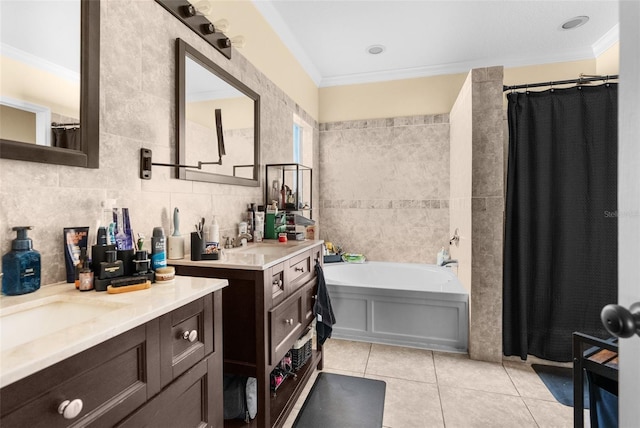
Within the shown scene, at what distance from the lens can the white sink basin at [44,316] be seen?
78cm

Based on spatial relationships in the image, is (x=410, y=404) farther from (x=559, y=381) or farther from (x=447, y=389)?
(x=559, y=381)

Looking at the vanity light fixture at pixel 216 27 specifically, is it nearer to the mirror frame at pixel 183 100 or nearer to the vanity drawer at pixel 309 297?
the mirror frame at pixel 183 100

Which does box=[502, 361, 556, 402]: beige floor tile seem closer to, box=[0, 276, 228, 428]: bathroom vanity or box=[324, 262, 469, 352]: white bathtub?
box=[324, 262, 469, 352]: white bathtub

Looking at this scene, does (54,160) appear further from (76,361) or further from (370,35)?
(370,35)

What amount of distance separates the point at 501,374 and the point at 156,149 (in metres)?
2.65

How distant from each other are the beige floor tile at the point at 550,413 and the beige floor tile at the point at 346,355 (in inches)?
40.9

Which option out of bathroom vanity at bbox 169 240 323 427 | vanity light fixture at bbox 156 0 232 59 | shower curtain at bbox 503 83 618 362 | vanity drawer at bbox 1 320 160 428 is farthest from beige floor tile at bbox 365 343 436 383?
vanity light fixture at bbox 156 0 232 59

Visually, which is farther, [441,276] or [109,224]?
[441,276]

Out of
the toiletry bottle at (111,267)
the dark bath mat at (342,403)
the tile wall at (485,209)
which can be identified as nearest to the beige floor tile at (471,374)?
the tile wall at (485,209)

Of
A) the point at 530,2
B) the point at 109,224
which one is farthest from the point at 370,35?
the point at 109,224

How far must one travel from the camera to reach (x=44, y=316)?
33.7 inches

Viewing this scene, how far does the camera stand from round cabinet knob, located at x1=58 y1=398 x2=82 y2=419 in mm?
589

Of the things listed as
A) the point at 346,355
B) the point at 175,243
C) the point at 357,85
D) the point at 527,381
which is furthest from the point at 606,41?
the point at 175,243

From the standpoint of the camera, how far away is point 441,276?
10.6 ft
